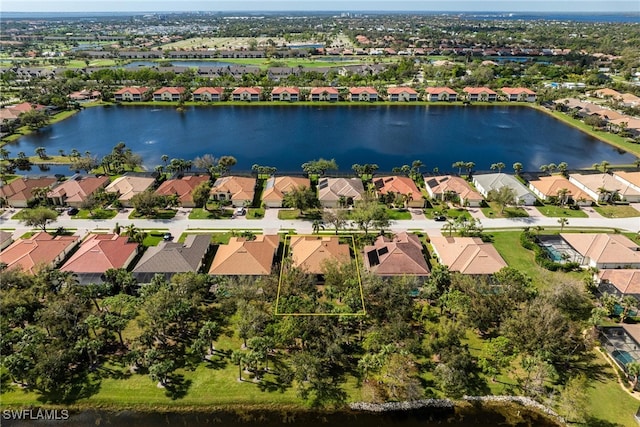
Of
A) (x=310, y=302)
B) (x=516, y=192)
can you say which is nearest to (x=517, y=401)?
(x=310, y=302)

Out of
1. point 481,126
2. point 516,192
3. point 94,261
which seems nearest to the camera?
point 94,261

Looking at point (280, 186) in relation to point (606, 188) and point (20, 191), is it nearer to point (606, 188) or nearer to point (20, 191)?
point (20, 191)

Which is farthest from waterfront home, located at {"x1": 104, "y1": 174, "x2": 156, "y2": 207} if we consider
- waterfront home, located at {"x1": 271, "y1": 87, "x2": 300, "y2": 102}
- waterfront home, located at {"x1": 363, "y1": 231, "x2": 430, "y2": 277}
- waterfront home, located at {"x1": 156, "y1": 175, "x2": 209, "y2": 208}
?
waterfront home, located at {"x1": 271, "y1": 87, "x2": 300, "y2": 102}

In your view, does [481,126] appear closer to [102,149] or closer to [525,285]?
[525,285]

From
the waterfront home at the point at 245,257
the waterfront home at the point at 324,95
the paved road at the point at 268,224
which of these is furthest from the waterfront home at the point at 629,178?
the waterfront home at the point at 324,95

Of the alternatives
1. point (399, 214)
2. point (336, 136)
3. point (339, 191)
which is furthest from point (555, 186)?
point (336, 136)

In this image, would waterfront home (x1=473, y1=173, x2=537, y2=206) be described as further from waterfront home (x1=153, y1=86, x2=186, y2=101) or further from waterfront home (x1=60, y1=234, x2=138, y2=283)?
waterfront home (x1=153, y1=86, x2=186, y2=101)
